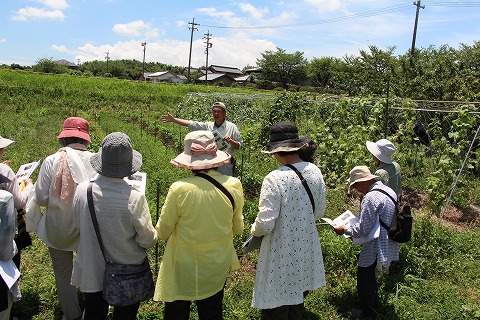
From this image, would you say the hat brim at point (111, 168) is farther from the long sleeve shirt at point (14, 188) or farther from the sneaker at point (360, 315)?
the sneaker at point (360, 315)

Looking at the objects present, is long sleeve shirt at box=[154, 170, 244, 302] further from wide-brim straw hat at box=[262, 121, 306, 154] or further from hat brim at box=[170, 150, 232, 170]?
wide-brim straw hat at box=[262, 121, 306, 154]

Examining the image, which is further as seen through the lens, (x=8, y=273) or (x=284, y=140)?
(x=284, y=140)

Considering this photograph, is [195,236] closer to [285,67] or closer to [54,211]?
[54,211]

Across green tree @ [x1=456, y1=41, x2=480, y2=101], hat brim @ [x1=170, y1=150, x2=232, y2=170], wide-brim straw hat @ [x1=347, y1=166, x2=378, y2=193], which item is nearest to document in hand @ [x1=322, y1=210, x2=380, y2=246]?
wide-brim straw hat @ [x1=347, y1=166, x2=378, y2=193]

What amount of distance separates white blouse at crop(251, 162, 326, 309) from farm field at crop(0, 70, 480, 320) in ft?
3.04

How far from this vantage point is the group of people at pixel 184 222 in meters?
2.42

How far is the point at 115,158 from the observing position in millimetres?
2400

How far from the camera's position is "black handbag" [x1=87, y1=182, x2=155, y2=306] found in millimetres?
2420

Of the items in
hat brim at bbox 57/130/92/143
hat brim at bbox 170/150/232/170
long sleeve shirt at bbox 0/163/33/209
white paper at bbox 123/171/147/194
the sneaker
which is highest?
hat brim at bbox 57/130/92/143

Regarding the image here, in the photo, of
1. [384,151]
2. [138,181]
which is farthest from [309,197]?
[384,151]

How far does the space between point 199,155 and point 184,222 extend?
0.46 metres

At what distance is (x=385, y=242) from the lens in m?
3.35

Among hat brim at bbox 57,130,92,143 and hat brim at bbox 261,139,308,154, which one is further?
hat brim at bbox 57,130,92,143

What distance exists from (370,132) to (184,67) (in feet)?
259
